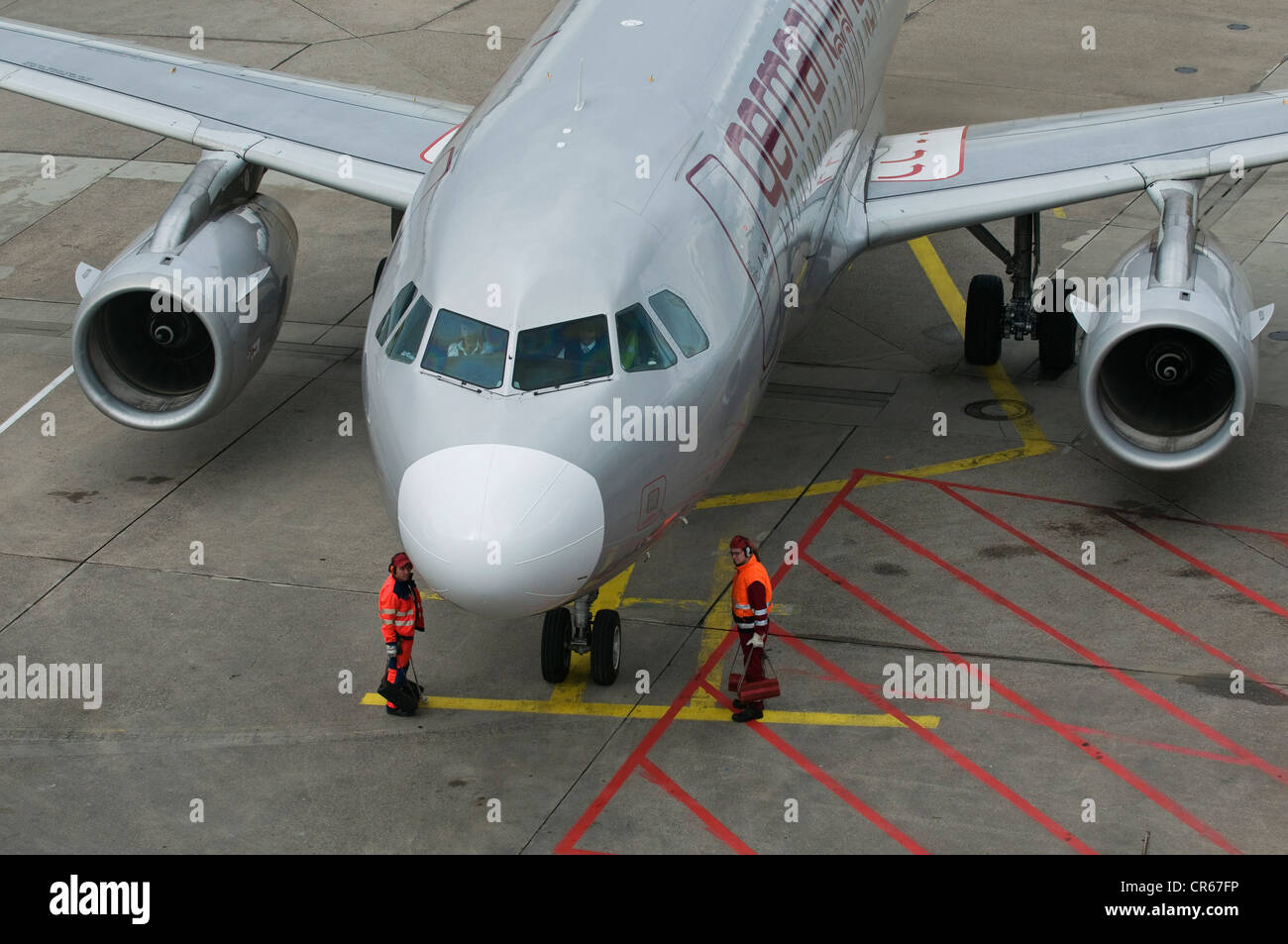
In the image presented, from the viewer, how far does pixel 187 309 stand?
54.6 ft

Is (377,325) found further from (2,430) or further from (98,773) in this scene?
(2,430)

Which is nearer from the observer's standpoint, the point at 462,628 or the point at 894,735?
the point at 894,735

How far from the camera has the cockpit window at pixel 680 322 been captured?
12156mm

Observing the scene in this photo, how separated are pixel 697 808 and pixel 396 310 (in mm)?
4292

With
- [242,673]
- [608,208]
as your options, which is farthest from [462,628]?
[608,208]

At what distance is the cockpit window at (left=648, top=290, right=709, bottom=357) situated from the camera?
39.9 ft

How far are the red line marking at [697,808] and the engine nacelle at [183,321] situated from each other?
22.3 feet

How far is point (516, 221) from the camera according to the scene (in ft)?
40.1

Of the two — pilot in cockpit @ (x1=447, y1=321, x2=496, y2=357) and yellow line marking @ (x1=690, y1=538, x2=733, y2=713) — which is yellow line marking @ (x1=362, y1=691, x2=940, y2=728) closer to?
yellow line marking @ (x1=690, y1=538, x2=733, y2=713)

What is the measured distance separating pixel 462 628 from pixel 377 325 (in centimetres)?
329

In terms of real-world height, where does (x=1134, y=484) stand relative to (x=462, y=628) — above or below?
above

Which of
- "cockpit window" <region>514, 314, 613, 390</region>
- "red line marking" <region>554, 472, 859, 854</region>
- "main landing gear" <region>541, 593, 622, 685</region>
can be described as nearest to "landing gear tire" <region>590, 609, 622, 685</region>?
"main landing gear" <region>541, 593, 622, 685</region>

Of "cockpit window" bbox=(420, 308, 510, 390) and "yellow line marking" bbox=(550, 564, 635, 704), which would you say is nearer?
"cockpit window" bbox=(420, 308, 510, 390)

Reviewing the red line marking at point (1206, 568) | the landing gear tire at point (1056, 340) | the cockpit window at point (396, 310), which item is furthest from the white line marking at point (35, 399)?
the red line marking at point (1206, 568)
